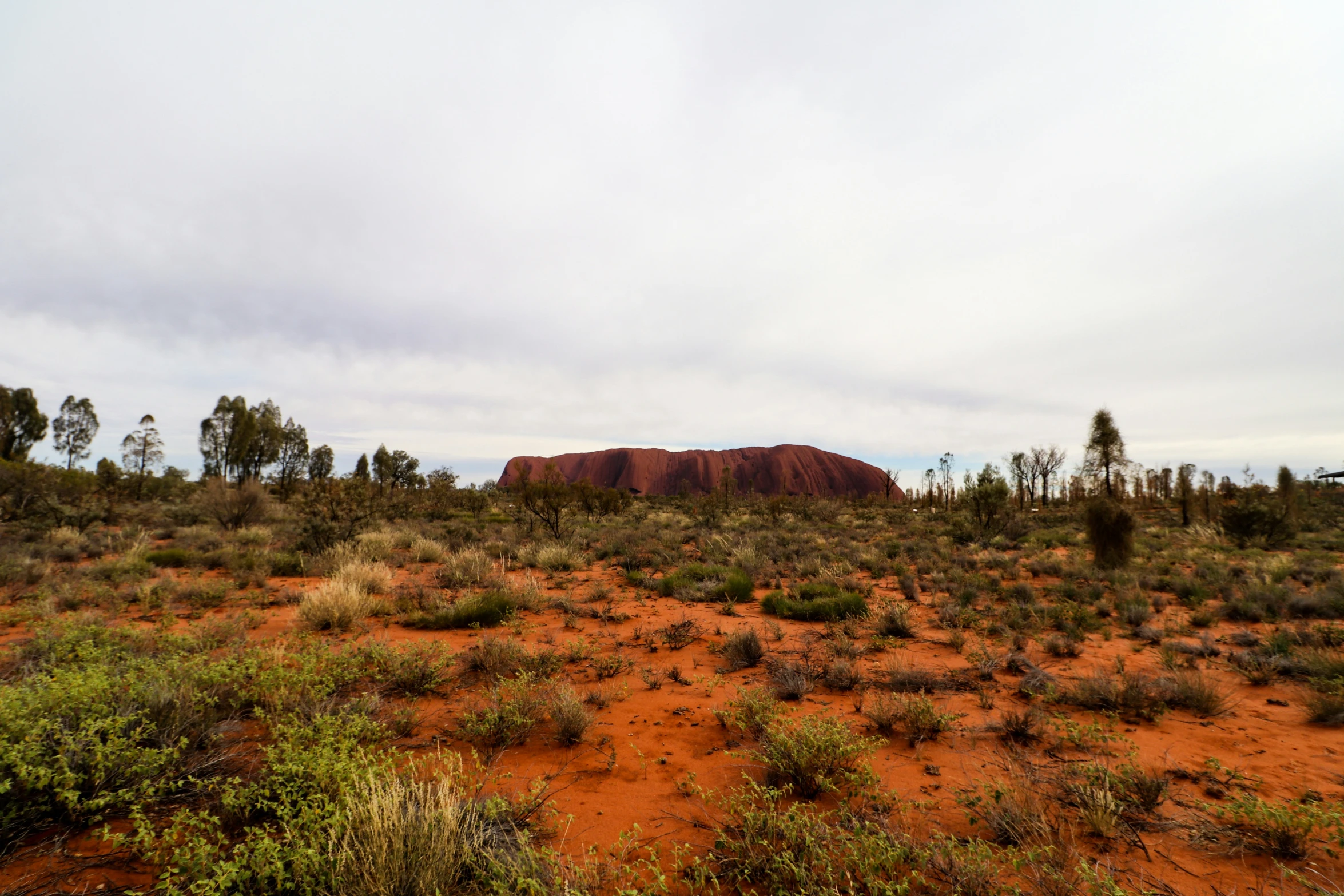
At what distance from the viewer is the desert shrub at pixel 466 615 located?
7691mm

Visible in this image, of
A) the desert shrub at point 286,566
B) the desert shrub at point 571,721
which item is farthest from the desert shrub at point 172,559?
the desert shrub at point 571,721

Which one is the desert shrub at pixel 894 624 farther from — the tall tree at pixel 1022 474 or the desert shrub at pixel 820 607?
the tall tree at pixel 1022 474

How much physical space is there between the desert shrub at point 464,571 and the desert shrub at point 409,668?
436 centimetres

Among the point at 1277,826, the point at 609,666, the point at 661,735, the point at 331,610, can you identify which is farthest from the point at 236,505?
the point at 1277,826

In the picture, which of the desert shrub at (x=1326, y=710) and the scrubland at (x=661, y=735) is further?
the desert shrub at (x=1326, y=710)

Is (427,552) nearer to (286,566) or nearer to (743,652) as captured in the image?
(286,566)

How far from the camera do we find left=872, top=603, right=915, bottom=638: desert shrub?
746 centimetres

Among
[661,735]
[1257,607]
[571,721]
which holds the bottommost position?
[661,735]

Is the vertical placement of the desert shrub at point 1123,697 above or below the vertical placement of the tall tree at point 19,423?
below

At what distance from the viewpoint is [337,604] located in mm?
7395

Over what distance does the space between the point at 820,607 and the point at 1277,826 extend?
5.72 meters

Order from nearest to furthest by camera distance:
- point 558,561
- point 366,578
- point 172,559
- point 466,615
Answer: point 466,615 < point 366,578 < point 172,559 < point 558,561

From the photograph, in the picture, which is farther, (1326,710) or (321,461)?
(321,461)

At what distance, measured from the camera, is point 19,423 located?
43.1 metres
